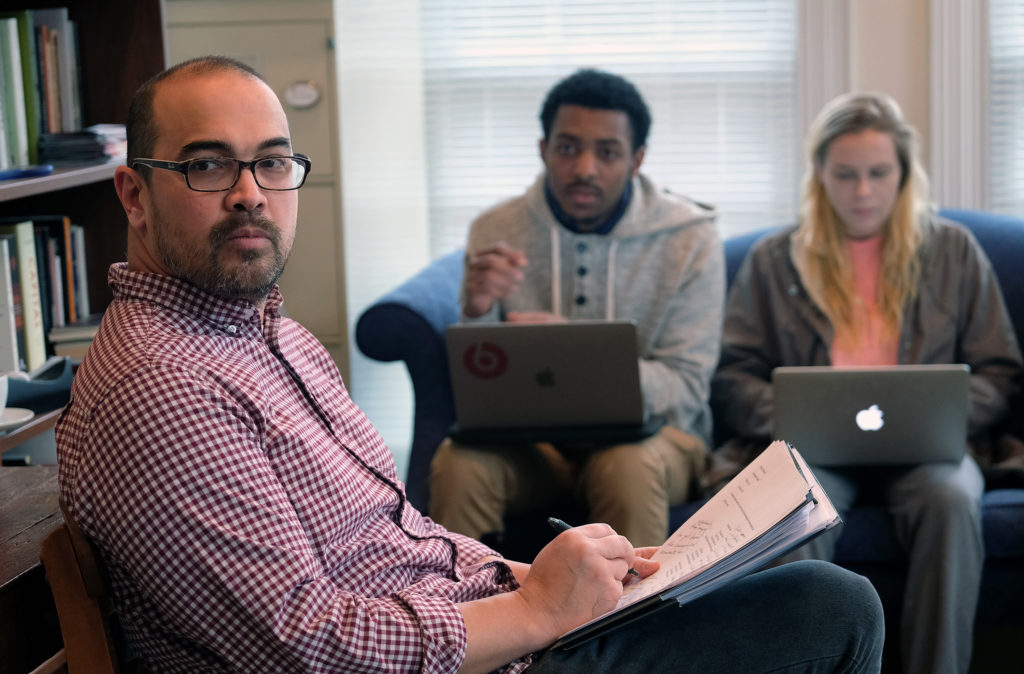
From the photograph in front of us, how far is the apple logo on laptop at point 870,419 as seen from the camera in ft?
7.33

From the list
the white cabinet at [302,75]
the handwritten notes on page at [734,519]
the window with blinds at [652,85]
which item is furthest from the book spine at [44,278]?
the window with blinds at [652,85]

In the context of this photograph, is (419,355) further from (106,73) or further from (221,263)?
(221,263)

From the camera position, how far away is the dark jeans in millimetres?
1257

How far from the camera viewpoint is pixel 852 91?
10.9ft

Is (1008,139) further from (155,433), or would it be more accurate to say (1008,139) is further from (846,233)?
(155,433)

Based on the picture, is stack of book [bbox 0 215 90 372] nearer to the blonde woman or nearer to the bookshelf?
the bookshelf

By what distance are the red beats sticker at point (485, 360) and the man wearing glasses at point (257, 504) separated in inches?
31.7

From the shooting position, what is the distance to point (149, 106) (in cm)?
127

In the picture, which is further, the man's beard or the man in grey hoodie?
the man in grey hoodie

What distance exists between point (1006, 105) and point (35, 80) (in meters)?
2.51

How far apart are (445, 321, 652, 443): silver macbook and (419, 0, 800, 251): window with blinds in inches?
54.1

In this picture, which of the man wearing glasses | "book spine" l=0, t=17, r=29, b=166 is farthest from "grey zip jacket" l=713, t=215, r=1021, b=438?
"book spine" l=0, t=17, r=29, b=166

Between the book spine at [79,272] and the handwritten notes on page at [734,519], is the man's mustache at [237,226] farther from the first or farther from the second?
the book spine at [79,272]

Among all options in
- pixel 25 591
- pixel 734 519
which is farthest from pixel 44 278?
pixel 734 519
